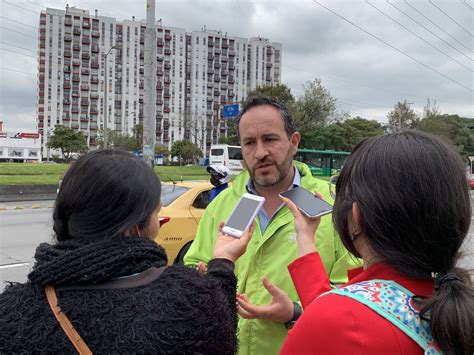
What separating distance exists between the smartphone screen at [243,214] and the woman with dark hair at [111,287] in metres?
0.38

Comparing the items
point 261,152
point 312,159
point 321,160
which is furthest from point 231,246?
point 321,160

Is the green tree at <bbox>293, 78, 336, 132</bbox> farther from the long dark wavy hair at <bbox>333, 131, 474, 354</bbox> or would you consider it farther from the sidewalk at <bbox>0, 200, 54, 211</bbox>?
the long dark wavy hair at <bbox>333, 131, 474, 354</bbox>

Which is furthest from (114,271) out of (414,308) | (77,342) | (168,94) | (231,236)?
(168,94)

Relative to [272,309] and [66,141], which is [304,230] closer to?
[272,309]

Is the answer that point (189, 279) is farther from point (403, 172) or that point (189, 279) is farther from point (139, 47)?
point (139, 47)

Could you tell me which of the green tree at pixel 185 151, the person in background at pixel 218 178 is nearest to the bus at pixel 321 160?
the person in background at pixel 218 178

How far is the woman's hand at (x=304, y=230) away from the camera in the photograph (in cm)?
162

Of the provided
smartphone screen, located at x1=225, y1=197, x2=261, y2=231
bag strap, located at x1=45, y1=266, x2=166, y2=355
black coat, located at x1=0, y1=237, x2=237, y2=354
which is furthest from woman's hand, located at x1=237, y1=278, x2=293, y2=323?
bag strap, located at x1=45, y1=266, x2=166, y2=355

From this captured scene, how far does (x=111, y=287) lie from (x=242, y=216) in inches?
28.2

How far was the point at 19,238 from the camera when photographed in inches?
369

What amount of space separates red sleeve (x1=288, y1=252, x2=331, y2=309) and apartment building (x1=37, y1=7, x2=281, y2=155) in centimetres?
9766

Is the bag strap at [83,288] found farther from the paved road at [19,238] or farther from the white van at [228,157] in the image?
the white van at [228,157]

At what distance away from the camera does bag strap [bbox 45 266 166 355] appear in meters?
1.12

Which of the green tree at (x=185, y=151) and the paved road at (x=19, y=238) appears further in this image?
the green tree at (x=185, y=151)
